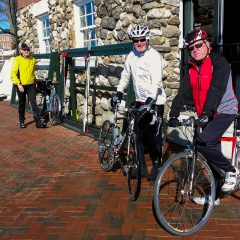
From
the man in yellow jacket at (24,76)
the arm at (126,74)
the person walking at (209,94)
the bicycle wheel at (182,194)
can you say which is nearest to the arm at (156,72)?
the arm at (126,74)

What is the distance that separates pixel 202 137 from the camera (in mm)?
3207

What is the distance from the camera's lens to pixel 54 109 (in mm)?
8320

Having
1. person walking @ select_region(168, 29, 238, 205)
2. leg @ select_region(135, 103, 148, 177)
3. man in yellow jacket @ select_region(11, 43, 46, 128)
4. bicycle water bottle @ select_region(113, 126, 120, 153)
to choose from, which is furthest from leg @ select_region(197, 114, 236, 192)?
man in yellow jacket @ select_region(11, 43, 46, 128)

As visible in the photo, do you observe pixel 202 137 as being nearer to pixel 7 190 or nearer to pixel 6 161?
pixel 7 190

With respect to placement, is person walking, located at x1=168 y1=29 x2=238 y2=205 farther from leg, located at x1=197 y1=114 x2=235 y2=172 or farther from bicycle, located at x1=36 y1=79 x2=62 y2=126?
bicycle, located at x1=36 y1=79 x2=62 y2=126

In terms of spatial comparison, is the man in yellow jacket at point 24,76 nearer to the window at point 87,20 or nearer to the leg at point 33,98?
the leg at point 33,98

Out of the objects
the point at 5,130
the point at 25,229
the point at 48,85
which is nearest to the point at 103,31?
the point at 48,85

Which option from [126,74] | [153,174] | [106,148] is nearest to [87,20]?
[126,74]

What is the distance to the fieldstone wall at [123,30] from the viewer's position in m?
6.17

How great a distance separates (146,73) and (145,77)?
0.07m

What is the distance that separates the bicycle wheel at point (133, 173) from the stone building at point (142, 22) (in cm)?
257

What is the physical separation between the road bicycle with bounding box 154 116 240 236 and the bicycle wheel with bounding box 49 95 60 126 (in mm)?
4976

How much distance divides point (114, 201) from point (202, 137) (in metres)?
1.44

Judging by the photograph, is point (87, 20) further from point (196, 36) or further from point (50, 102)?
point (196, 36)
